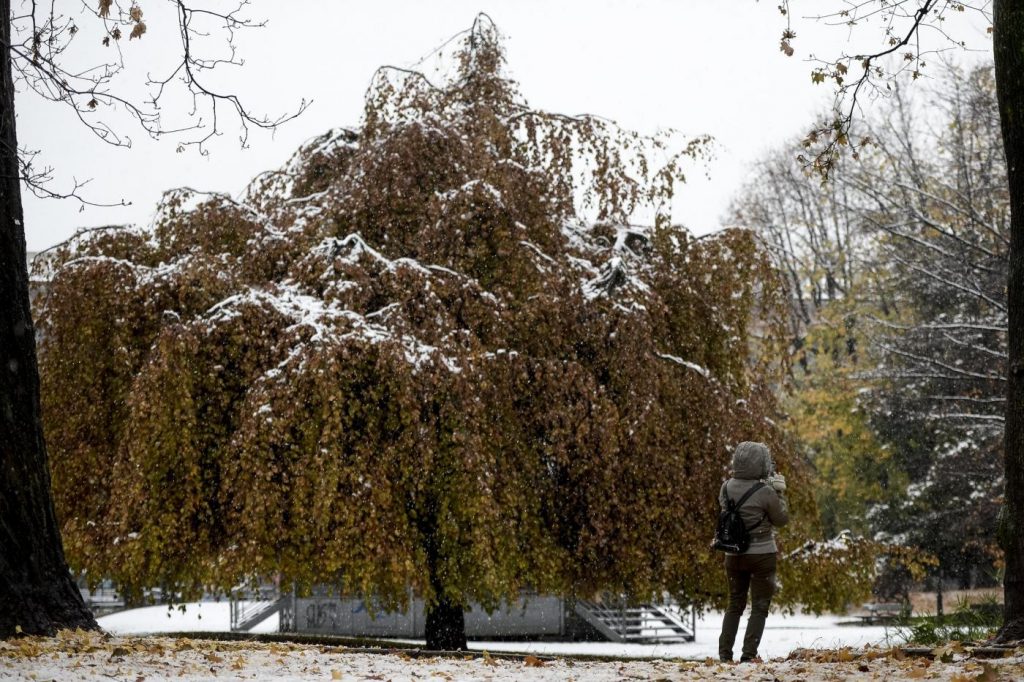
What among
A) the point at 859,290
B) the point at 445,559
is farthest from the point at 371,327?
the point at 859,290

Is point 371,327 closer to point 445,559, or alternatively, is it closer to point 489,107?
point 445,559

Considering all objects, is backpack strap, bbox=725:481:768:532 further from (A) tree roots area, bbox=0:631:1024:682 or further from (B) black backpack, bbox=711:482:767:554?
(A) tree roots area, bbox=0:631:1024:682

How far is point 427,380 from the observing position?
905cm

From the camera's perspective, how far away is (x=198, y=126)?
6.93m

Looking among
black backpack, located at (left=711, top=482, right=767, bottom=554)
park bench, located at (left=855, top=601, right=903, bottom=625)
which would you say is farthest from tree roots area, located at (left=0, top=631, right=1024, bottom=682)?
park bench, located at (left=855, top=601, right=903, bottom=625)

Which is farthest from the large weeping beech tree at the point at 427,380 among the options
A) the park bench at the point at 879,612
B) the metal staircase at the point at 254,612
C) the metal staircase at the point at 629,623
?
the park bench at the point at 879,612

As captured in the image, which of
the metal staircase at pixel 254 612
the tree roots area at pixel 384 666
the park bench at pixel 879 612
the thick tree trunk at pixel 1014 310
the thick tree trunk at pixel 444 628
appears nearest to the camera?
the tree roots area at pixel 384 666

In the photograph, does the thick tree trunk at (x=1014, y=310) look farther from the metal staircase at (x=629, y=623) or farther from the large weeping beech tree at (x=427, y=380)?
the metal staircase at (x=629, y=623)

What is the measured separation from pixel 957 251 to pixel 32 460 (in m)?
16.2

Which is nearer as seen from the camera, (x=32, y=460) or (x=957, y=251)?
(x=32, y=460)

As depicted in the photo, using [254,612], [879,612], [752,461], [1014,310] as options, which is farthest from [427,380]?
[879,612]

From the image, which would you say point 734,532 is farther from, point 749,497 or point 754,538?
point 749,497

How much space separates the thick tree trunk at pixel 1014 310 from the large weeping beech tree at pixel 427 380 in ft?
13.6

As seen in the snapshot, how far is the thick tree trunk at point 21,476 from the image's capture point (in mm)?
6152
